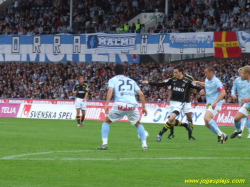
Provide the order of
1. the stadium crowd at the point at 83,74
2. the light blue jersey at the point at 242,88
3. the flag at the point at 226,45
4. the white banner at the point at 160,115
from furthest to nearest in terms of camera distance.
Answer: the stadium crowd at the point at 83,74
the flag at the point at 226,45
the white banner at the point at 160,115
the light blue jersey at the point at 242,88

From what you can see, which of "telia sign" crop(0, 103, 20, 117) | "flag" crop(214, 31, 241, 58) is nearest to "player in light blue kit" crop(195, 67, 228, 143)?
"flag" crop(214, 31, 241, 58)

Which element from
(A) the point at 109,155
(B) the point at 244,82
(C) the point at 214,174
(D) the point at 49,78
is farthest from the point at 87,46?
(C) the point at 214,174

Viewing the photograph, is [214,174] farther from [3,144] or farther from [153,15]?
[153,15]

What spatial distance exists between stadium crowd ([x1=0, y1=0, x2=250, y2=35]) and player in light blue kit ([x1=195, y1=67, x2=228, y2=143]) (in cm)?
1751

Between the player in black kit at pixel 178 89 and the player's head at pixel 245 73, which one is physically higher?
the player's head at pixel 245 73

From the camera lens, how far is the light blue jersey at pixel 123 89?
1316 cm

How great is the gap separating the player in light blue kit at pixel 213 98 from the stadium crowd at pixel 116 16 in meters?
17.5

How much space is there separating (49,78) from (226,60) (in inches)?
551

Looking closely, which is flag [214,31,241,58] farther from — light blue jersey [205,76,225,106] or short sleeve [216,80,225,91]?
short sleeve [216,80,225,91]

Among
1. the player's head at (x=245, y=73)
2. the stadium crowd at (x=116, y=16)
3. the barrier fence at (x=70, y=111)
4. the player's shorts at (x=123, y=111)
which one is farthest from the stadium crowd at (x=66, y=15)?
the player's shorts at (x=123, y=111)

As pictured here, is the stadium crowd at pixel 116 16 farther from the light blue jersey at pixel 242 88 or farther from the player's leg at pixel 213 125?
the player's leg at pixel 213 125

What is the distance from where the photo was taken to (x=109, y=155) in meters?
12.4

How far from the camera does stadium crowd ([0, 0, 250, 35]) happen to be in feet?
116

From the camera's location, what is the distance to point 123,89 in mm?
13195
